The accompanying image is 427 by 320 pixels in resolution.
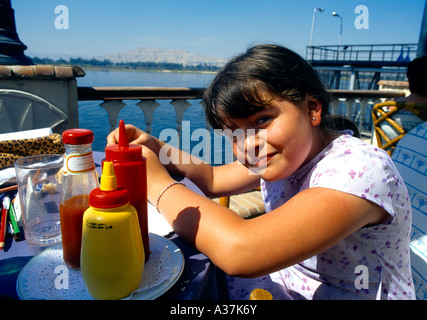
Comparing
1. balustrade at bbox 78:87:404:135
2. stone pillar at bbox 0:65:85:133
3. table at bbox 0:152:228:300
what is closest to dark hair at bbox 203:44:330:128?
table at bbox 0:152:228:300

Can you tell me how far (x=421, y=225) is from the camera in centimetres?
133

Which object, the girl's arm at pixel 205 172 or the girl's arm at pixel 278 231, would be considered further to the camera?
the girl's arm at pixel 205 172

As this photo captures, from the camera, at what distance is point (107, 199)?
596 millimetres

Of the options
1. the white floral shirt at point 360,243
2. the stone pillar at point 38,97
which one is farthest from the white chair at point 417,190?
the stone pillar at point 38,97

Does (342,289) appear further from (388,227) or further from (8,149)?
(8,149)

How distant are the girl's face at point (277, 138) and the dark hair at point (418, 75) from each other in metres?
2.75

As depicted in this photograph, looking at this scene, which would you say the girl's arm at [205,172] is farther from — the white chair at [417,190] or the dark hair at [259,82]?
the white chair at [417,190]

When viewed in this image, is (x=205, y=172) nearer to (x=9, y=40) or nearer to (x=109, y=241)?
(x=109, y=241)

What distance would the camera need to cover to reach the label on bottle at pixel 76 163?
0.72m

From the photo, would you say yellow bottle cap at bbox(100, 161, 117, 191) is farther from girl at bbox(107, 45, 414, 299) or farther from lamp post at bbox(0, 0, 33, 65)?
lamp post at bbox(0, 0, 33, 65)

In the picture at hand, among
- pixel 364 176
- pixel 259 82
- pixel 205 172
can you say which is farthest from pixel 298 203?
pixel 205 172

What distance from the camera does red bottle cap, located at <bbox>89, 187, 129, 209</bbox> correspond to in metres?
0.60

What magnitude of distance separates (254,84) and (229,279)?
0.83 m
